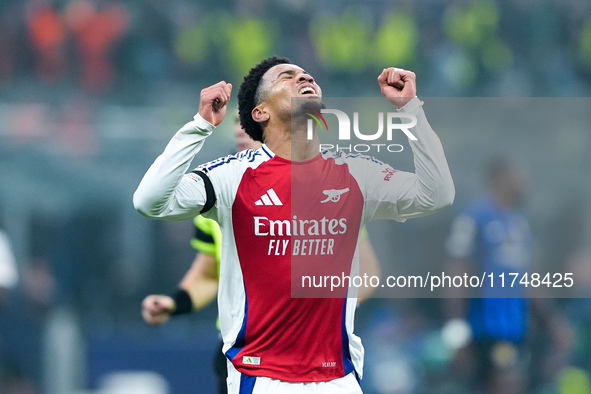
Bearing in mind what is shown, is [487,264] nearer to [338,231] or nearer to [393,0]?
[338,231]

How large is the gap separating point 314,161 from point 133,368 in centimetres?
481

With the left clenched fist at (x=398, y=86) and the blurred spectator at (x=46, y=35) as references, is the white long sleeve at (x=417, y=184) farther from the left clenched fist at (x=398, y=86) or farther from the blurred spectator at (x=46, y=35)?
the blurred spectator at (x=46, y=35)

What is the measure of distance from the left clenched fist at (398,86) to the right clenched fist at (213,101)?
594mm

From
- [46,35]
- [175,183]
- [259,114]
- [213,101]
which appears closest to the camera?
[175,183]

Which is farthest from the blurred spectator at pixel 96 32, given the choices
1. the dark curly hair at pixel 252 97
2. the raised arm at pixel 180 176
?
the raised arm at pixel 180 176

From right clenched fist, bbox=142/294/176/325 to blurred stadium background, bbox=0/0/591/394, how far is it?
3.21m

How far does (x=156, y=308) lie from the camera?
4.17 m

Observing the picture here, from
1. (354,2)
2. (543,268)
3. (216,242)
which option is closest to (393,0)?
(354,2)

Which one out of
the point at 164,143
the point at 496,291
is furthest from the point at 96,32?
the point at 496,291

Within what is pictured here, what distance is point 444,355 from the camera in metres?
8.36

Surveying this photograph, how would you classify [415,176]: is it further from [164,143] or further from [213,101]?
[164,143]

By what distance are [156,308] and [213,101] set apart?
137cm

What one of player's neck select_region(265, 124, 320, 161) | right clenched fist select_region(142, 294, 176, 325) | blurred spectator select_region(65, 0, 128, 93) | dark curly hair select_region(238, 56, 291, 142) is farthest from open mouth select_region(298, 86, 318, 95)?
blurred spectator select_region(65, 0, 128, 93)

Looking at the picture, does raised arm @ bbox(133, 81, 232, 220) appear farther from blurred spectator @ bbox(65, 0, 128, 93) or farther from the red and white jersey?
blurred spectator @ bbox(65, 0, 128, 93)
